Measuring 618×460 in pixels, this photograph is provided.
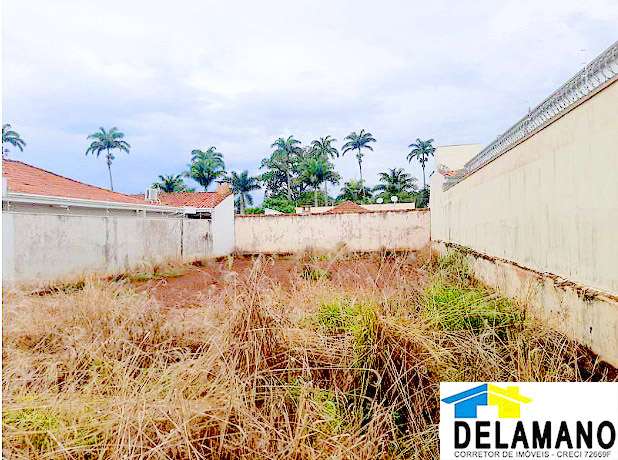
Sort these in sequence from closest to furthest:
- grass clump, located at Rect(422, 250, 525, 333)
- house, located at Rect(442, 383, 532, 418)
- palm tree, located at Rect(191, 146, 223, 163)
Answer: house, located at Rect(442, 383, 532, 418) → grass clump, located at Rect(422, 250, 525, 333) → palm tree, located at Rect(191, 146, 223, 163)

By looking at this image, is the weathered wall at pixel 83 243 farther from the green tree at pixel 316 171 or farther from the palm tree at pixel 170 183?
the green tree at pixel 316 171

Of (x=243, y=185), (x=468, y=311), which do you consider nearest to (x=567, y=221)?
(x=468, y=311)

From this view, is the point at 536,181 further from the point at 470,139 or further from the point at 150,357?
the point at 470,139

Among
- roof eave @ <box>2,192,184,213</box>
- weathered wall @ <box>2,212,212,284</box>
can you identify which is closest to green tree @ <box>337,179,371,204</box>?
weathered wall @ <box>2,212,212,284</box>

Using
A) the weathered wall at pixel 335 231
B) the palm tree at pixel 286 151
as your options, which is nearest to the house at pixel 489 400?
the weathered wall at pixel 335 231

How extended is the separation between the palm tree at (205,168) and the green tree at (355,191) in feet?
40.9

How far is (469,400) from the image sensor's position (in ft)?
6.95

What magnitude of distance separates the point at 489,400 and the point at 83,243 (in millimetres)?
10642

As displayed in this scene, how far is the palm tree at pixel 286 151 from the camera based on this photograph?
3531 centimetres

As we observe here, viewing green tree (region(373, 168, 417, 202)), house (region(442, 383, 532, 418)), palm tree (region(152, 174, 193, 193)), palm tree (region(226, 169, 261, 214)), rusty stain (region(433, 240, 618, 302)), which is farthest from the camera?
green tree (region(373, 168, 417, 202))

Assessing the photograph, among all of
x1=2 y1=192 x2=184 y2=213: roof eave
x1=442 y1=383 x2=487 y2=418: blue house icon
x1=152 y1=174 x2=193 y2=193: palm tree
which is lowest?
x1=442 y1=383 x2=487 y2=418: blue house icon

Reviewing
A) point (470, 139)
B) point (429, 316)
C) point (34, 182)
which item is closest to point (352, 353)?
point (429, 316)

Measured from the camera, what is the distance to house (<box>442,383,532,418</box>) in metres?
2.05

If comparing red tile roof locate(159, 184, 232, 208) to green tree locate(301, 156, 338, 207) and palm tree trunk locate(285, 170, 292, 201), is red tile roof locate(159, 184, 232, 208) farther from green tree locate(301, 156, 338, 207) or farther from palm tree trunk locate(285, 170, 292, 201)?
palm tree trunk locate(285, 170, 292, 201)
